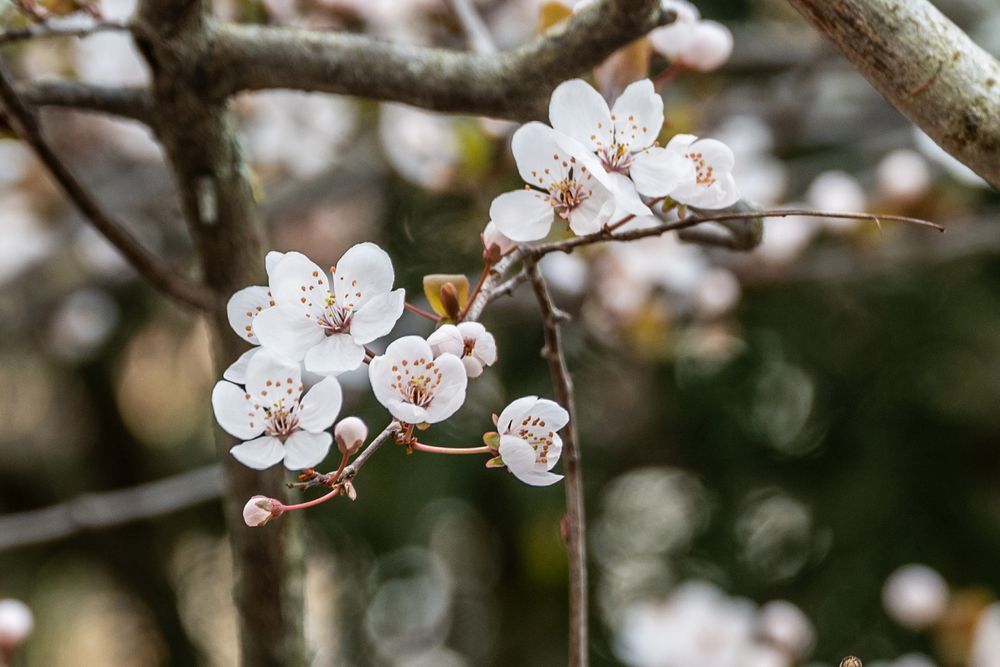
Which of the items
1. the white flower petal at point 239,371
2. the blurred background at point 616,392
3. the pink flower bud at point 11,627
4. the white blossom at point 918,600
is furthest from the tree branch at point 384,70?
the white blossom at point 918,600

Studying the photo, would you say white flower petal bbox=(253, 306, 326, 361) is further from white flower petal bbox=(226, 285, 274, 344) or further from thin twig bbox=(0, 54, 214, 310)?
thin twig bbox=(0, 54, 214, 310)

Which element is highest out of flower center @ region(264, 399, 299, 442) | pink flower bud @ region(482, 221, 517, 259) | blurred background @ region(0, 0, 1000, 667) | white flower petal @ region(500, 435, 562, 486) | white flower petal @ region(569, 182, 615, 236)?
white flower petal @ region(569, 182, 615, 236)

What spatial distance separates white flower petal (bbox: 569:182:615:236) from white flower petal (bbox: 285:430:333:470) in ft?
0.50

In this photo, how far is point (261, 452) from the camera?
17.3 inches

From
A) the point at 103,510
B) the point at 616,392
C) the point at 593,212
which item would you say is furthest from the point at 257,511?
the point at 616,392

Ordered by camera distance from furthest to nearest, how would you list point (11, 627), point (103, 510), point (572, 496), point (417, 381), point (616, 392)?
point (616, 392), point (103, 510), point (11, 627), point (572, 496), point (417, 381)

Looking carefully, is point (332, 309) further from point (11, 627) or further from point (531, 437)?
point (11, 627)

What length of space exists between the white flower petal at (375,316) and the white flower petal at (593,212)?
0.09 metres

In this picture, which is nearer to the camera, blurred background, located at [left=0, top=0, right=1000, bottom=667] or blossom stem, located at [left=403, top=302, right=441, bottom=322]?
blossom stem, located at [left=403, top=302, right=441, bottom=322]

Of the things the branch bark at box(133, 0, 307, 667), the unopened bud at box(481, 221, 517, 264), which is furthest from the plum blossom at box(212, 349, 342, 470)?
the branch bark at box(133, 0, 307, 667)

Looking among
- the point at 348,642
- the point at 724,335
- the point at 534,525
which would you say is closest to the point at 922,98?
the point at 724,335

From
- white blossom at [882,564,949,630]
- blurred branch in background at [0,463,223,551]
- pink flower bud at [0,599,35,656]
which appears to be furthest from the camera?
white blossom at [882,564,949,630]

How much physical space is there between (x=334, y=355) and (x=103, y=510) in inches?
38.7

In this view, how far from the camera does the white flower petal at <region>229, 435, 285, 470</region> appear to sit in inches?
17.1
